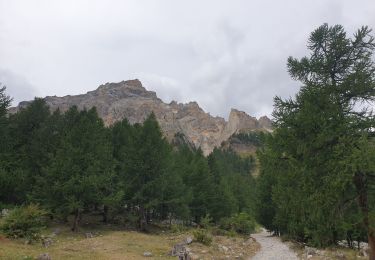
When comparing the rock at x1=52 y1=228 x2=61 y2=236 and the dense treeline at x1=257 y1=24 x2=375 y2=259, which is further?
the rock at x1=52 y1=228 x2=61 y2=236

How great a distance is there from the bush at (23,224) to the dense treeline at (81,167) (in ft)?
21.1

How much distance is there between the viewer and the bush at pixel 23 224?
2406 cm

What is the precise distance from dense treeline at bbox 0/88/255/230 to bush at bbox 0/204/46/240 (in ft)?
21.1

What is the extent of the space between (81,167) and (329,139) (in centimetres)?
2584

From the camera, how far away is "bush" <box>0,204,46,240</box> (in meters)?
24.1

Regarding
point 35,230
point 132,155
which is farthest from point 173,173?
point 35,230

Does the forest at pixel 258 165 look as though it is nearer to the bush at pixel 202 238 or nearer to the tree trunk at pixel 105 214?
the tree trunk at pixel 105 214

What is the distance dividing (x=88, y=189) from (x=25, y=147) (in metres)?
10.8

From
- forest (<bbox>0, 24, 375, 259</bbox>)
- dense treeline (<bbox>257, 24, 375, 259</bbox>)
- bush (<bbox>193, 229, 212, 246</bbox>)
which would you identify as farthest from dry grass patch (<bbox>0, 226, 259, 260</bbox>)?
dense treeline (<bbox>257, 24, 375, 259</bbox>)

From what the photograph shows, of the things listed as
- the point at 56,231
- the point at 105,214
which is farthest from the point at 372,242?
the point at 105,214

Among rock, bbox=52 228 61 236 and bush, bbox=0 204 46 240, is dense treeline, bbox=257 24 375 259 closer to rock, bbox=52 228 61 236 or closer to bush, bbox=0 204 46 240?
bush, bbox=0 204 46 240

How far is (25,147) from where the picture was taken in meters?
39.5

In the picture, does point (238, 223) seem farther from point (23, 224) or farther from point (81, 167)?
point (23, 224)

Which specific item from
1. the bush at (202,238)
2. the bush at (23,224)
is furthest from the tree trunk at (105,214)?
the bush at (23,224)
